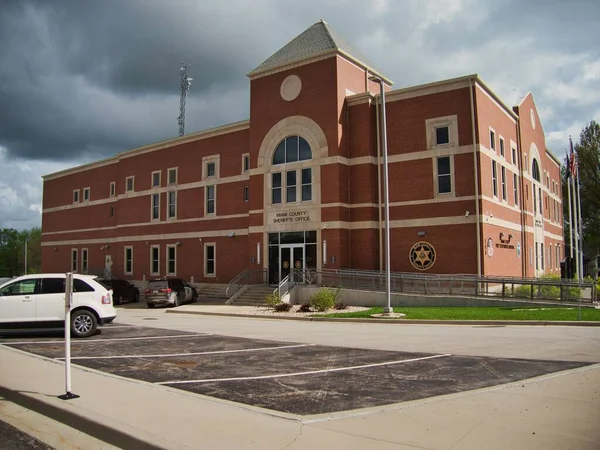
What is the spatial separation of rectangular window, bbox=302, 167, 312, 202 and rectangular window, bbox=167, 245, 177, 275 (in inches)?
537

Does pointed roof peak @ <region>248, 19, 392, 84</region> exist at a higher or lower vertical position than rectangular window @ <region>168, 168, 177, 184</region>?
higher

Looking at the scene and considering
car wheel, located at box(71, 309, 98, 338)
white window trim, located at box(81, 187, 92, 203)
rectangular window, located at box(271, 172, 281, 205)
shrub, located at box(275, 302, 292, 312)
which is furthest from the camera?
white window trim, located at box(81, 187, 92, 203)

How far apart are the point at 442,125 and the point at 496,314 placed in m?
11.7

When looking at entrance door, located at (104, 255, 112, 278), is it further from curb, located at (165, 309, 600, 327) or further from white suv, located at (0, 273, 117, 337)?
white suv, located at (0, 273, 117, 337)

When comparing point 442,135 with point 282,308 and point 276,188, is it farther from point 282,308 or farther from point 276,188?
point 282,308

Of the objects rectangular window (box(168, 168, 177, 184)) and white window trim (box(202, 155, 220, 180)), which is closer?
white window trim (box(202, 155, 220, 180))

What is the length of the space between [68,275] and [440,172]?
22969mm

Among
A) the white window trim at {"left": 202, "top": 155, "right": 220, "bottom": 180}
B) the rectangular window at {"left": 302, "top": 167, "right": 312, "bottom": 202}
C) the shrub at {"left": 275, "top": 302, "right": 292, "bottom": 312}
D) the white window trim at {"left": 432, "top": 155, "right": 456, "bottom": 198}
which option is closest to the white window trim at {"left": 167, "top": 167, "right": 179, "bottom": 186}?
the white window trim at {"left": 202, "top": 155, "right": 220, "bottom": 180}

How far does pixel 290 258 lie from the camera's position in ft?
101

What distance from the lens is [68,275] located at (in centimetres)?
784

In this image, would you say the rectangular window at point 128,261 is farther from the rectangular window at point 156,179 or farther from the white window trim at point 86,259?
the white window trim at point 86,259

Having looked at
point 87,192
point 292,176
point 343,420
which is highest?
point 87,192

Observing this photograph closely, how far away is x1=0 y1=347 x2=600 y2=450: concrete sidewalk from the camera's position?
538 centimetres

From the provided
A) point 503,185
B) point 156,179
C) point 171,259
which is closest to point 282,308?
point 503,185
